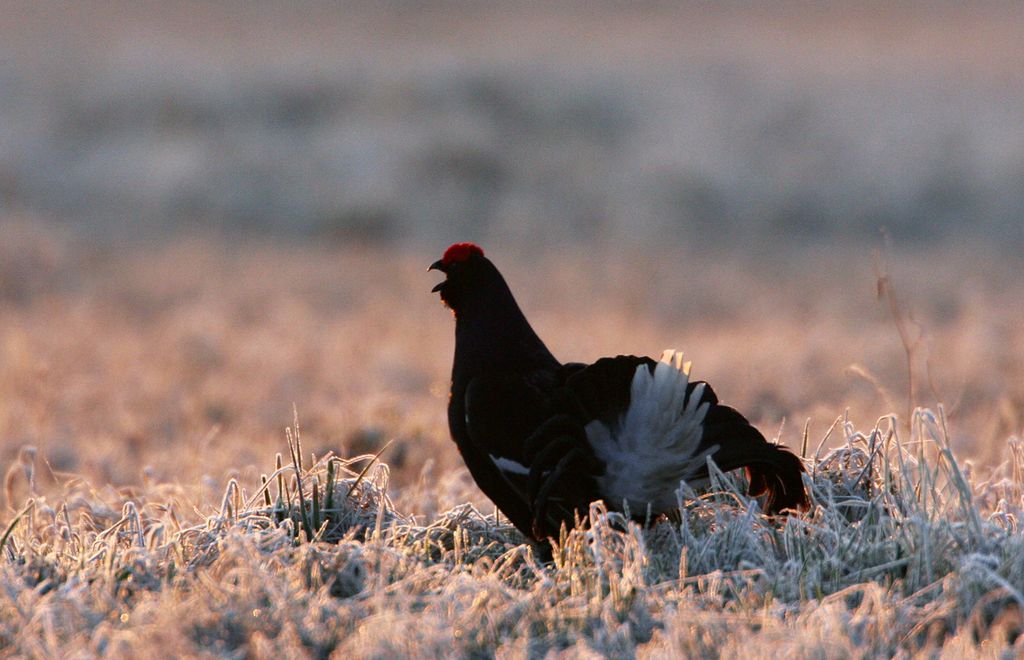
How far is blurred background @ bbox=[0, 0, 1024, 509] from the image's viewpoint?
776cm

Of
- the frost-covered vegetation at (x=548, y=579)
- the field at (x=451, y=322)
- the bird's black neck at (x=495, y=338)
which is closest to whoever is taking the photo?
the frost-covered vegetation at (x=548, y=579)

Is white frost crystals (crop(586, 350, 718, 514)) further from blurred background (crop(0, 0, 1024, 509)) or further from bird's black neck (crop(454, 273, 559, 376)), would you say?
blurred background (crop(0, 0, 1024, 509))

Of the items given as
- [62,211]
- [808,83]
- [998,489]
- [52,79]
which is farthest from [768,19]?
[998,489]

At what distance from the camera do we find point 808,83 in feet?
63.4

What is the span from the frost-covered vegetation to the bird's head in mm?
605

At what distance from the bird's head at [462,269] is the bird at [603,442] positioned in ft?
0.85

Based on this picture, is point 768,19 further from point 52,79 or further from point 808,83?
point 52,79

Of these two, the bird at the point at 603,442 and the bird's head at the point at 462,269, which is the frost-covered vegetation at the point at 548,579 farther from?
the bird's head at the point at 462,269

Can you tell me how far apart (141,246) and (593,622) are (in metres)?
11.2

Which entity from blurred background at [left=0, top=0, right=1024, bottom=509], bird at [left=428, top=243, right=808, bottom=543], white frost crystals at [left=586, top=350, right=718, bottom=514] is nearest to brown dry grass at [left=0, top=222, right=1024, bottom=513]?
blurred background at [left=0, top=0, right=1024, bottom=509]

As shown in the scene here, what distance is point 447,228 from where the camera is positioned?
1442 cm

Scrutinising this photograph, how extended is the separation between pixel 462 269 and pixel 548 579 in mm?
1178

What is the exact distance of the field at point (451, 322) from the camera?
3000 mm

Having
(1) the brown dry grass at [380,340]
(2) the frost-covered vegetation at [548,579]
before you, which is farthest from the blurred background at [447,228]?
(2) the frost-covered vegetation at [548,579]
